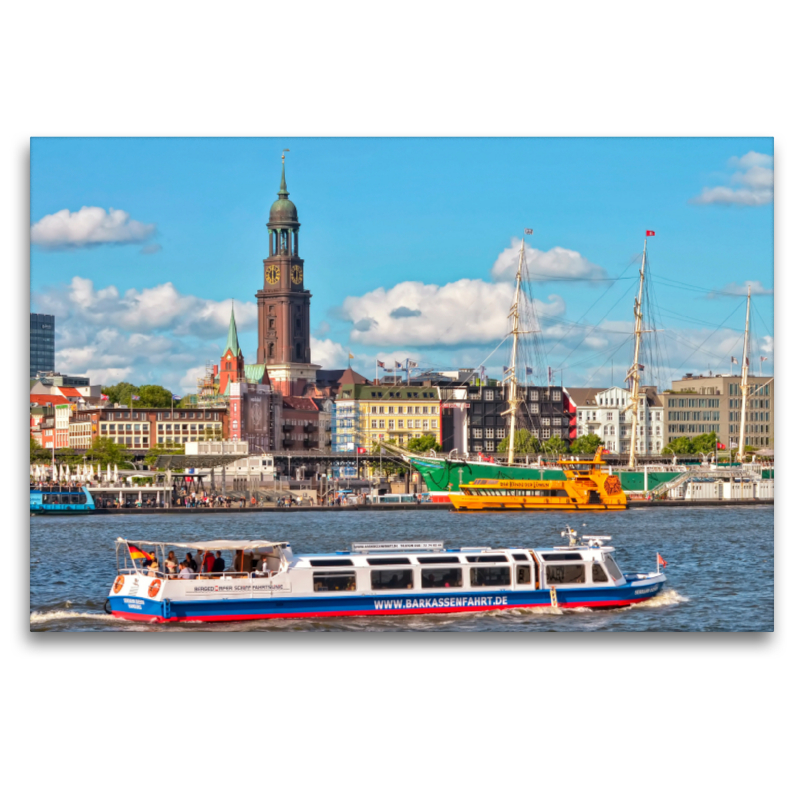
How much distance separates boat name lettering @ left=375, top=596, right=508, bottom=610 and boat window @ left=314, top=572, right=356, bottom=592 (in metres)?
0.57

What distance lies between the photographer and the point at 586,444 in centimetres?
10762

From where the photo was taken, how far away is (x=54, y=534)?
52.4 m

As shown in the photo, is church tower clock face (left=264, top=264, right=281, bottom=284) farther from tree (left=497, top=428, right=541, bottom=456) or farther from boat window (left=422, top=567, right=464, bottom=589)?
boat window (left=422, top=567, right=464, bottom=589)

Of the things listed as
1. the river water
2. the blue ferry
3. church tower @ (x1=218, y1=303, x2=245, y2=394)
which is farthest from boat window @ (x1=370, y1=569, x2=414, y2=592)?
church tower @ (x1=218, y1=303, x2=245, y2=394)

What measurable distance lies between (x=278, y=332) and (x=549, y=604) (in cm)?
13333

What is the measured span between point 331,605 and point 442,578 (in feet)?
6.92

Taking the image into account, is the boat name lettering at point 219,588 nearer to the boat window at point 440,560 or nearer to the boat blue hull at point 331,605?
the boat blue hull at point 331,605

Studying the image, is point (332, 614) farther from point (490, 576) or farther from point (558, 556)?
point (558, 556)

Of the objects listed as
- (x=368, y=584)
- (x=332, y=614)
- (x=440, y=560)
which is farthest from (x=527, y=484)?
(x=332, y=614)

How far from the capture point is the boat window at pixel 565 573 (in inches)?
974

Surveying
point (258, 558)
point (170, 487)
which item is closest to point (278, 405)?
point (170, 487)
